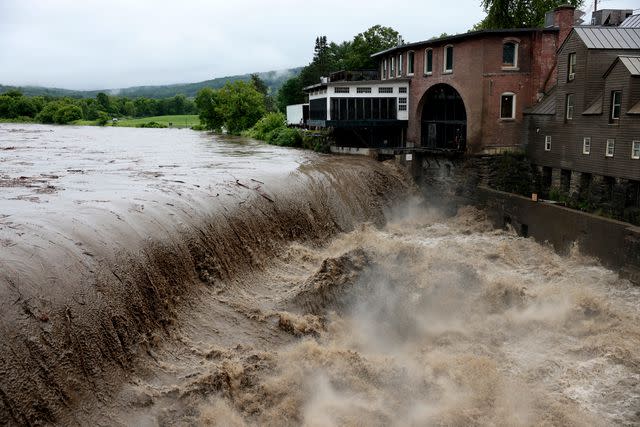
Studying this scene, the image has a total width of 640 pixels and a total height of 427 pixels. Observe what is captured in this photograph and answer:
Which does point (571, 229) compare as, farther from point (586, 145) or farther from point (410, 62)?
point (410, 62)

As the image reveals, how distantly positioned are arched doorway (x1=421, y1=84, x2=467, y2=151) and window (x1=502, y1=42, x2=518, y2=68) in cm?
406

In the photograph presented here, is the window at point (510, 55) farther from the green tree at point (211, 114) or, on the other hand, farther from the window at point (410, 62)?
the green tree at point (211, 114)

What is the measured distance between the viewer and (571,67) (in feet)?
92.0

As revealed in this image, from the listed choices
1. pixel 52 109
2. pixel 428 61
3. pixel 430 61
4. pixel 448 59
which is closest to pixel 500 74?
pixel 448 59

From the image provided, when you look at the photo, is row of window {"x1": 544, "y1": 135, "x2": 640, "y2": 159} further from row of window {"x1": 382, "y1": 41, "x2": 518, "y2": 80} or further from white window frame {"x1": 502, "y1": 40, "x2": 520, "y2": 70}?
row of window {"x1": 382, "y1": 41, "x2": 518, "y2": 80}

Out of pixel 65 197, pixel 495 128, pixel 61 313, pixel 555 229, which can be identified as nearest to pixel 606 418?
pixel 61 313

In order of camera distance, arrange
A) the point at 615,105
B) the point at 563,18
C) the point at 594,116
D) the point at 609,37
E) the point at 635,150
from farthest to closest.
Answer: the point at 563,18, the point at 609,37, the point at 594,116, the point at 615,105, the point at 635,150

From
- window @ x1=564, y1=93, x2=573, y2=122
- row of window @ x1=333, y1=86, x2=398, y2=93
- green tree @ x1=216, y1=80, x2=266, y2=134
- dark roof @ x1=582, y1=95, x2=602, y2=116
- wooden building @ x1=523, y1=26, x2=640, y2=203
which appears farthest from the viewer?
green tree @ x1=216, y1=80, x2=266, y2=134

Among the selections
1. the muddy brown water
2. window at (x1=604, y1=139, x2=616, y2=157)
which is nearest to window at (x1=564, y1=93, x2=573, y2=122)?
window at (x1=604, y1=139, x2=616, y2=157)

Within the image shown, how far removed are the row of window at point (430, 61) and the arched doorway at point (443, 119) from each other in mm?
1638

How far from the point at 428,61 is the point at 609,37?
13905 millimetres

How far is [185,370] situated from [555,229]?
62.5ft

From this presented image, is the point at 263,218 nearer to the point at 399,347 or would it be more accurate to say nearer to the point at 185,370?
the point at 399,347

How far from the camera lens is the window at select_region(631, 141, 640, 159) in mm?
23250
